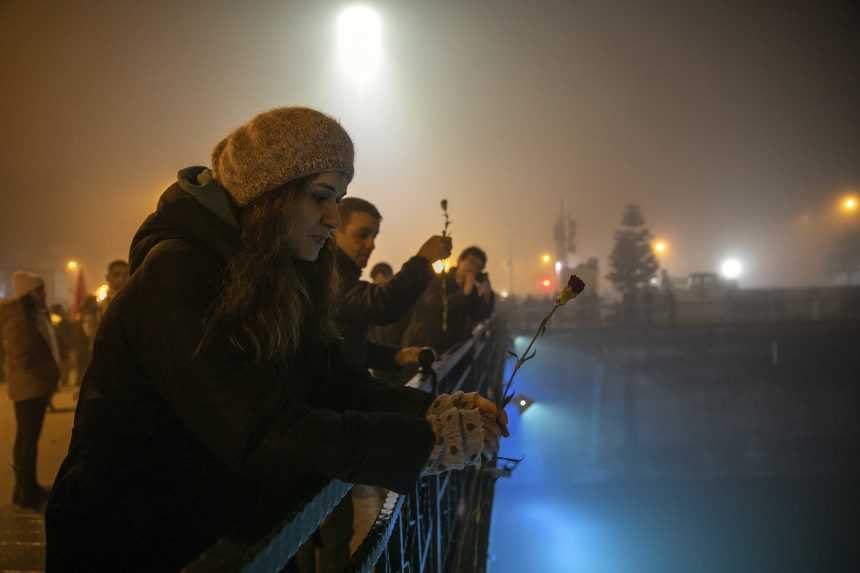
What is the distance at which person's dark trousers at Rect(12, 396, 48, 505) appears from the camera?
16.3 feet

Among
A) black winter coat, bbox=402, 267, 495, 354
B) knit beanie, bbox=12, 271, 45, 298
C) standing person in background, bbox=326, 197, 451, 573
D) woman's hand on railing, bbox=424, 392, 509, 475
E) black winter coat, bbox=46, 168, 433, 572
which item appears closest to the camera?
black winter coat, bbox=46, 168, 433, 572

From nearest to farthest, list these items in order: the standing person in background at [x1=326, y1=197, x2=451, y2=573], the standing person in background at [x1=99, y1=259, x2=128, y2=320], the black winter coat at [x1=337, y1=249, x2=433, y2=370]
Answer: the standing person in background at [x1=326, y1=197, x2=451, y2=573]
the black winter coat at [x1=337, y1=249, x2=433, y2=370]
the standing person in background at [x1=99, y1=259, x2=128, y2=320]

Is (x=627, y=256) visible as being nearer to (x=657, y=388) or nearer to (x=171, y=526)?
(x=657, y=388)

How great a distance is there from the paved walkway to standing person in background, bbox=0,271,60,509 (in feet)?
1.02

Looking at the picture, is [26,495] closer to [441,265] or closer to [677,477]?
[441,265]

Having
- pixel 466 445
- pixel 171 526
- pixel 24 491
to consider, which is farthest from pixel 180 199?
pixel 24 491

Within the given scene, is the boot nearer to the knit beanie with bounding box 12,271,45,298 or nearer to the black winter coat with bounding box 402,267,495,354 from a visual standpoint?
the knit beanie with bounding box 12,271,45,298

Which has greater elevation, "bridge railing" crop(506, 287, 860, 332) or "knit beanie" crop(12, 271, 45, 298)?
"bridge railing" crop(506, 287, 860, 332)

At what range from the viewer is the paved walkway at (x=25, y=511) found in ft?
12.7

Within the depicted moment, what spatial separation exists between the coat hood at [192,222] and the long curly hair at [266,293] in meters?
0.05

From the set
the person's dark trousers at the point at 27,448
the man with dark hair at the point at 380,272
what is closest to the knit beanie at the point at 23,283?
the person's dark trousers at the point at 27,448

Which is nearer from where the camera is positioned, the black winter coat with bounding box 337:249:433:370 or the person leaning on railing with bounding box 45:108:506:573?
the person leaning on railing with bounding box 45:108:506:573

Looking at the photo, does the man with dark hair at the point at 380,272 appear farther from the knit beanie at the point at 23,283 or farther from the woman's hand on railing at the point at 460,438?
the woman's hand on railing at the point at 460,438

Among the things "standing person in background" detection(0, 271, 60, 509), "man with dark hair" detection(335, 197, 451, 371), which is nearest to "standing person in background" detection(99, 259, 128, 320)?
"standing person in background" detection(0, 271, 60, 509)
